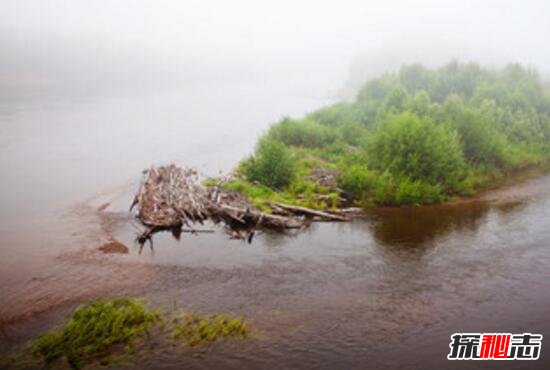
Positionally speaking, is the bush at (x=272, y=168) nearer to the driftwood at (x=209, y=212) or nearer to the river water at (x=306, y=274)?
the driftwood at (x=209, y=212)

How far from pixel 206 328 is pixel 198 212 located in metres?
9.48

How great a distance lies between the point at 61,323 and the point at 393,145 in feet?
65.9

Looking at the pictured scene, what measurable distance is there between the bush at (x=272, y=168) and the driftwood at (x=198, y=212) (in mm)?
2716

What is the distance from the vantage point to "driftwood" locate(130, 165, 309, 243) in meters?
22.2

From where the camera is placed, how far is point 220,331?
46.0 feet

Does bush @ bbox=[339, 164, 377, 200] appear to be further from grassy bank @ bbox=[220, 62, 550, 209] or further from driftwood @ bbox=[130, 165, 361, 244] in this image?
driftwood @ bbox=[130, 165, 361, 244]

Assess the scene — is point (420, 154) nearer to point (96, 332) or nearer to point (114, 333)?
point (114, 333)

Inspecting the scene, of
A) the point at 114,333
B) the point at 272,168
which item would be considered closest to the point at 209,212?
the point at 272,168

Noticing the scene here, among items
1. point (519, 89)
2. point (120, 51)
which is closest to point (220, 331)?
point (519, 89)

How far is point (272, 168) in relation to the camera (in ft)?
89.7

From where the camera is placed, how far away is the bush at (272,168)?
89.0 feet

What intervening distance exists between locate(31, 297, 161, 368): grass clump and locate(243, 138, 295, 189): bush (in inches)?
527

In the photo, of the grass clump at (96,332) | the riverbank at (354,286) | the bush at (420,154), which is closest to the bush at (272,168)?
the riverbank at (354,286)

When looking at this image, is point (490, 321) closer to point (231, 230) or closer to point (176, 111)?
point (231, 230)
